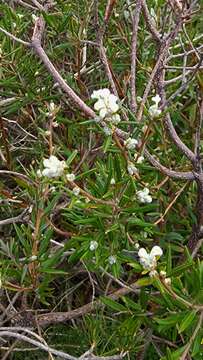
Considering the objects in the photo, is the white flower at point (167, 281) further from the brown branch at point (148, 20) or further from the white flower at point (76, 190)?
the brown branch at point (148, 20)

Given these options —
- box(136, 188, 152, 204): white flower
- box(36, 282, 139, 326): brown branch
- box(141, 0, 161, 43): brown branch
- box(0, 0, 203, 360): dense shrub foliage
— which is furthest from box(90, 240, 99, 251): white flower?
box(141, 0, 161, 43): brown branch

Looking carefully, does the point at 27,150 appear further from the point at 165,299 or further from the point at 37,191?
the point at 165,299

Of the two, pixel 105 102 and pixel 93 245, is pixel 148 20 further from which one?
pixel 93 245

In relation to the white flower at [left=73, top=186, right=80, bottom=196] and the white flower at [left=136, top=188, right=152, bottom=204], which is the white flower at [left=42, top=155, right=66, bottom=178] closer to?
the white flower at [left=73, top=186, right=80, bottom=196]

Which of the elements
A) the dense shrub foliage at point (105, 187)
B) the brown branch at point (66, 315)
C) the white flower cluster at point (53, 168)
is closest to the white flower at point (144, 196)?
the dense shrub foliage at point (105, 187)

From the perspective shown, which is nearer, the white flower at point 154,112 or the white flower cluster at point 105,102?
the white flower cluster at point 105,102

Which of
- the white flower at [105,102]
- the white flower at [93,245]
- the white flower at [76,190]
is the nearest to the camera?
the white flower at [105,102]

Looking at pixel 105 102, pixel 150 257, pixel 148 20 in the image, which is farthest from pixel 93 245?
pixel 148 20

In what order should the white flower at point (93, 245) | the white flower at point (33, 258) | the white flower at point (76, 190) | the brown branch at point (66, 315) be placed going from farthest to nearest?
the brown branch at point (66, 315)
the white flower at point (33, 258)
the white flower at point (93, 245)
the white flower at point (76, 190)

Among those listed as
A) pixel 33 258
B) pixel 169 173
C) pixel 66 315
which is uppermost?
pixel 169 173
